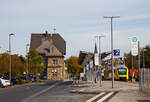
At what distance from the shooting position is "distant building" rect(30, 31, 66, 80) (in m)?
120

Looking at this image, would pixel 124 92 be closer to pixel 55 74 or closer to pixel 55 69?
pixel 55 74

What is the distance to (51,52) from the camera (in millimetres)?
122812

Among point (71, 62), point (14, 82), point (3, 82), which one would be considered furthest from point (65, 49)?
point (3, 82)

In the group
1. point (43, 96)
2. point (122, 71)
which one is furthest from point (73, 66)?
point (43, 96)

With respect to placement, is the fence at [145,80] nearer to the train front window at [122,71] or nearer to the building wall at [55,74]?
the train front window at [122,71]

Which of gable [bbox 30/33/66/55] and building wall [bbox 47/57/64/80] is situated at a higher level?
gable [bbox 30/33/66/55]

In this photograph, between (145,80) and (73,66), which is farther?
(73,66)

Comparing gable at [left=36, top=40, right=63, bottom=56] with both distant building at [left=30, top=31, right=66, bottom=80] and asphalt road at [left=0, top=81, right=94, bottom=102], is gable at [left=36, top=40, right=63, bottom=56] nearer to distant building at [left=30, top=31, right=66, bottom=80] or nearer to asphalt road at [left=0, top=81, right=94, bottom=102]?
distant building at [left=30, top=31, right=66, bottom=80]

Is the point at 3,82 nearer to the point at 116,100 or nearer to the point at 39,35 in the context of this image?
the point at 116,100

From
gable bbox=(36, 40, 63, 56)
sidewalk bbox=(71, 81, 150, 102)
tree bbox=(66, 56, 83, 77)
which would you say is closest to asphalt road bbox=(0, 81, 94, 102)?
sidewalk bbox=(71, 81, 150, 102)

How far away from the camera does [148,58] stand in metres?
106

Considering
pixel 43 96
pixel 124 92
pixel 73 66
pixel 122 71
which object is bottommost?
pixel 43 96

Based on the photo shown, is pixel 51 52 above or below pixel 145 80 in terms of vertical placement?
above

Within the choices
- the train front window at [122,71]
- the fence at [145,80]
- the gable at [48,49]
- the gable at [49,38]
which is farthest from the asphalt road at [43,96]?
the gable at [49,38]
